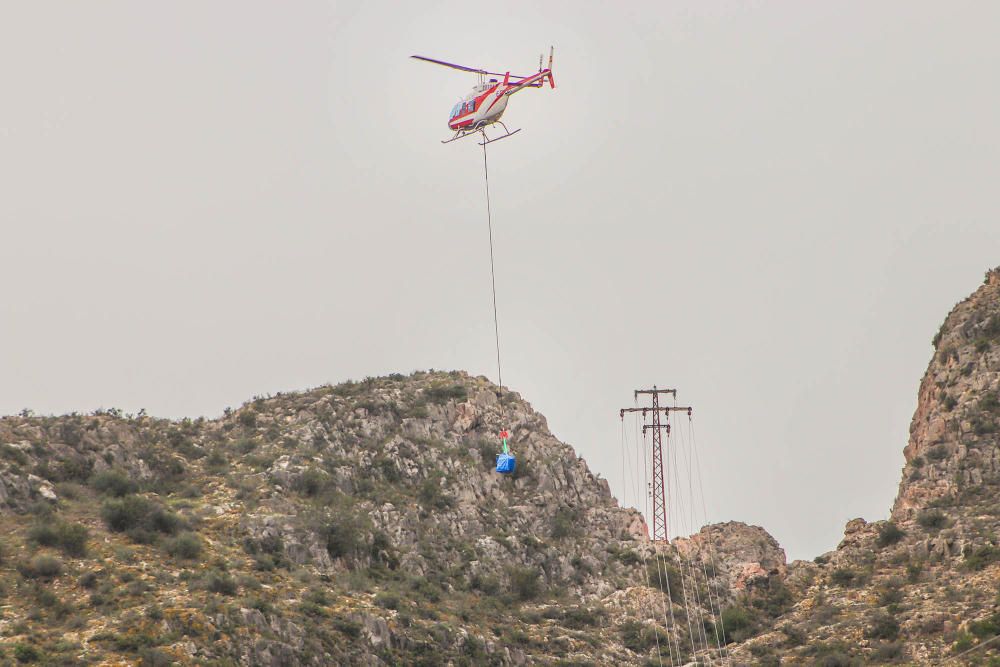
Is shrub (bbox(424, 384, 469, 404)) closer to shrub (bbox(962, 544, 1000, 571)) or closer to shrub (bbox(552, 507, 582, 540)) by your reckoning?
shrub (bbox(552, 507, 582, 540))

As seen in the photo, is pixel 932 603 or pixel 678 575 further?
pixel 678 575

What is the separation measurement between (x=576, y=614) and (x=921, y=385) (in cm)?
3736

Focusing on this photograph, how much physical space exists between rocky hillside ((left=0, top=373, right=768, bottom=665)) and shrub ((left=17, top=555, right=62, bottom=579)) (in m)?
0.12

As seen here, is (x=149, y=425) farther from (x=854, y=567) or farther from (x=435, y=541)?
(x=854, y=567)

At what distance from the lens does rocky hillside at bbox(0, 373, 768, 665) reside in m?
75.8

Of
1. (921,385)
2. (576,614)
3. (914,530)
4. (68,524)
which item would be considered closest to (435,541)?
(576,614)

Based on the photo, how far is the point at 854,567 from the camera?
96688mm

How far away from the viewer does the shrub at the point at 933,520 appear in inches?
3713

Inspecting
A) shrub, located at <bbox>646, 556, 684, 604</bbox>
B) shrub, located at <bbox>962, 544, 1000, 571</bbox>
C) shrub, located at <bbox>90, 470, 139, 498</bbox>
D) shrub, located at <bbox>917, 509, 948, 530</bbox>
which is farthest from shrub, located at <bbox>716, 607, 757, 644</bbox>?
shrub, located at <bbox>90, 470, 139, 498</bbox>

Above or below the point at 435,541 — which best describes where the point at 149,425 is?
above

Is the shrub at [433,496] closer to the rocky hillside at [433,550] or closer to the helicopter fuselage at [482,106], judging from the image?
the rocky hillside at [433,550]

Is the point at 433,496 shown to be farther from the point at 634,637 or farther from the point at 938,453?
the point at 938,453

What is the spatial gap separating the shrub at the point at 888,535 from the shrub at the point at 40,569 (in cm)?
5721

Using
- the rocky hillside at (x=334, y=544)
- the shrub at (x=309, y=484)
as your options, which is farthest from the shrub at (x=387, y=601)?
the shrub at (x=309, y=484)
